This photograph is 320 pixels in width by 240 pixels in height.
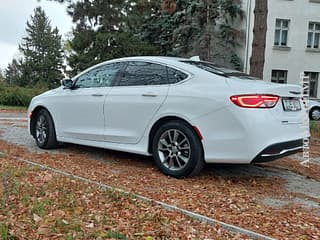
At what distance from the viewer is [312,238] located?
321 cm

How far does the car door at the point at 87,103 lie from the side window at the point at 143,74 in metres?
0.22

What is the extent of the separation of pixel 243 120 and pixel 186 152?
2.86ft

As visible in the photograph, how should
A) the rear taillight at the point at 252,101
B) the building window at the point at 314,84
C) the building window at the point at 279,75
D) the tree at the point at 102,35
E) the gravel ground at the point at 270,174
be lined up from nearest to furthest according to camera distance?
the gravel ground at the point at 270,174 → the rear taillight at the point at 252,101 → the building window at the point at 279,75 → the building window at the point at 314,84 → the tree at the point at 102,35

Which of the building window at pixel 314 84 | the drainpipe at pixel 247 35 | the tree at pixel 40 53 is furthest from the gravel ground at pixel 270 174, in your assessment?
the tree at pixel 40 53

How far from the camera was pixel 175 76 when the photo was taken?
17.2ft

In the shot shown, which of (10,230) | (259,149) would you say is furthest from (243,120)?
(10,230)

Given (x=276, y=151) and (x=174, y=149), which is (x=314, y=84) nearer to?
(x=276, y=151)

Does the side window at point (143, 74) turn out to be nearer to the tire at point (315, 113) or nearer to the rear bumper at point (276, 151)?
the rear bumper at point (276, 151)

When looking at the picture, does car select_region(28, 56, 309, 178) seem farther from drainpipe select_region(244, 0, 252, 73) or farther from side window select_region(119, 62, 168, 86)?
drainpipe select_region(244, 0, 252, 73)

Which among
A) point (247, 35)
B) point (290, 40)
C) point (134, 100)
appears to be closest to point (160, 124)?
point (134, 100)

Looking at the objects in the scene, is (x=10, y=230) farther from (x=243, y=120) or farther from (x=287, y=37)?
(x=287, y=37)

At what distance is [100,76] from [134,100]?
1021 mm

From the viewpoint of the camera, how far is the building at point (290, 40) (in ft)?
81.9

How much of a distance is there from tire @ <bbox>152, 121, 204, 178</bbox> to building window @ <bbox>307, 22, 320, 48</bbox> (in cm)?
2355
